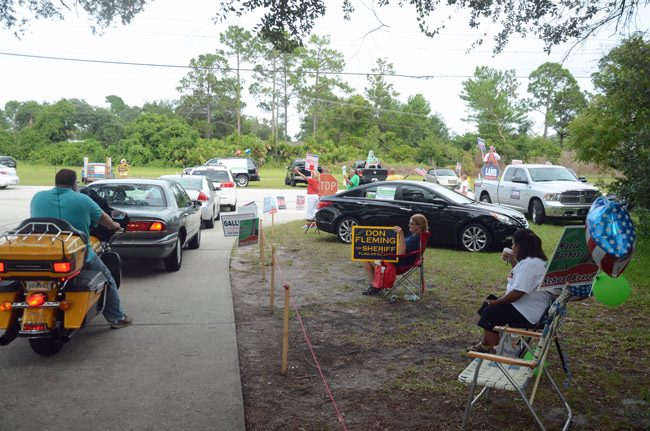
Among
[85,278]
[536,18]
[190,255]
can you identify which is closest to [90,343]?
[85,278]

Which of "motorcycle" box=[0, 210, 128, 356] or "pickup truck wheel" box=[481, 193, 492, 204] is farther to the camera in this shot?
"pickup truck wheel" box=[481, 193, 492, 204]

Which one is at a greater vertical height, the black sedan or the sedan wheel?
the black sedan

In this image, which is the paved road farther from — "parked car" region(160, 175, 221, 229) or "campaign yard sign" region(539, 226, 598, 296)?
"parked car" region(160, 175, 221, 229)

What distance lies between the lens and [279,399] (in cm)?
465

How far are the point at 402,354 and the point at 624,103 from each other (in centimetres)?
931

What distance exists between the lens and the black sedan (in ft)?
38.8

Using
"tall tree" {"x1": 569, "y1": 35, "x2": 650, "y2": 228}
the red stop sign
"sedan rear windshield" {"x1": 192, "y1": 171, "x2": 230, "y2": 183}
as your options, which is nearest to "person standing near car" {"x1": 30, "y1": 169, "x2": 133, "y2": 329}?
"tall tree" {"x1": 569, "y1": 35, "x2": 650, "y2": 228}

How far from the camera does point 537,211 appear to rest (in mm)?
17438

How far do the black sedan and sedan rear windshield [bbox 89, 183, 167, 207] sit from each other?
426cm

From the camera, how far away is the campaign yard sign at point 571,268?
425cm

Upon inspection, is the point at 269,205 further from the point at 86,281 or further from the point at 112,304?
the point at 86,281

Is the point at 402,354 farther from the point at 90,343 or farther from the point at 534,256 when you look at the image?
the point at 90,343

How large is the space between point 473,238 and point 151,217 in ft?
21.2

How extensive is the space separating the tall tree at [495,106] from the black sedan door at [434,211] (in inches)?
2389
